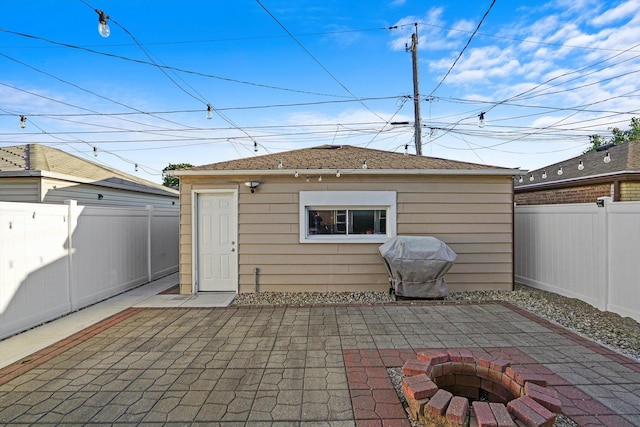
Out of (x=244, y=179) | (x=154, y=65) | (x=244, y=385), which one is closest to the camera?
(x=244, y=385)

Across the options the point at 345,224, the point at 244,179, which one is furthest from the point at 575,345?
the point at 244,179

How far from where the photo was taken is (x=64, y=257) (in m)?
4.72

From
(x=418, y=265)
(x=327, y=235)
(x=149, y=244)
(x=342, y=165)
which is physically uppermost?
(x=342, y=165)

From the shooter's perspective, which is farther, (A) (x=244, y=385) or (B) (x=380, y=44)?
(B) (x=380, y=44)

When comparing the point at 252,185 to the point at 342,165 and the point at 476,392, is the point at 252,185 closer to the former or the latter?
the point at 342,165

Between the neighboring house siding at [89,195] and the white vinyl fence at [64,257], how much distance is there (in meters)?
1.88

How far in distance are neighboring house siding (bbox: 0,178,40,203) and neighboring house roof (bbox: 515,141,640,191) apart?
12979mm

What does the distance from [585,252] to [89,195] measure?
11399 millimetres

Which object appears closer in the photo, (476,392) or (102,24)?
(476,392)

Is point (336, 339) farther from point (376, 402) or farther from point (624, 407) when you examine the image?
point (624, 407)

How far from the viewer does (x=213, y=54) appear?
7.69 meters

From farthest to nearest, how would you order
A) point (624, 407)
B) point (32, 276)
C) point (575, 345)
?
1. point (32, 276)
2. point (575, 345)
3. point (624, 407)

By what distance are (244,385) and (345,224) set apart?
3899 millimetres

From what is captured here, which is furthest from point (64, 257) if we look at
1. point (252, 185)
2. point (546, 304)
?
point (546, 304)
